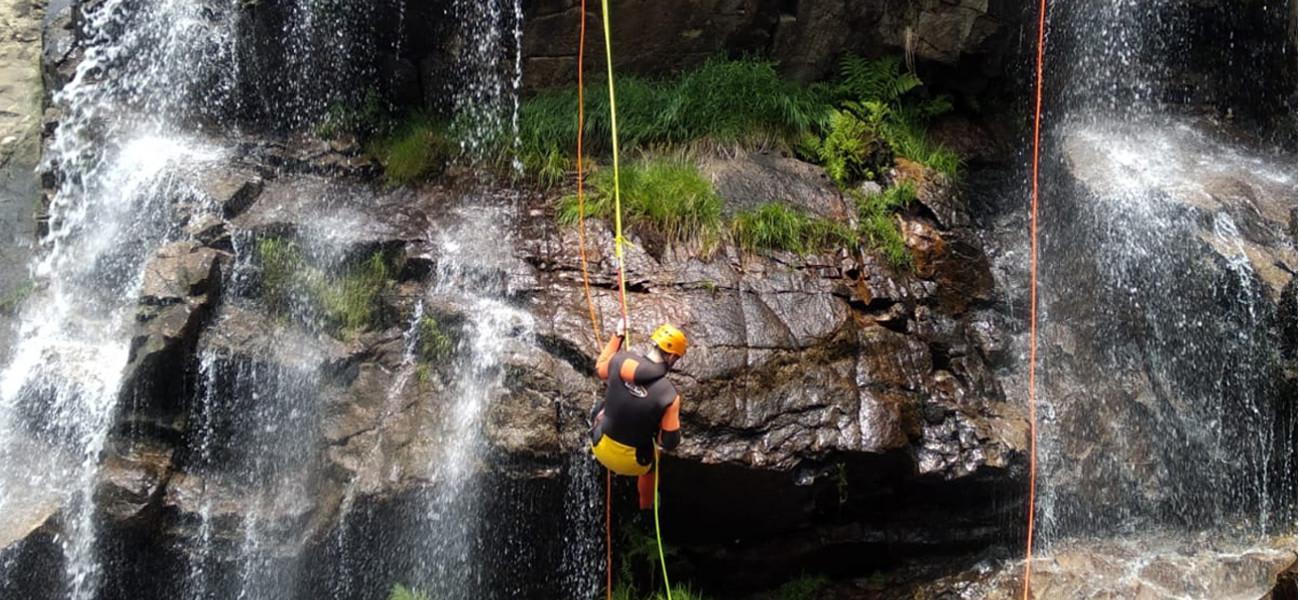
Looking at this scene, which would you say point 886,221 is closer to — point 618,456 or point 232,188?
point 618,456

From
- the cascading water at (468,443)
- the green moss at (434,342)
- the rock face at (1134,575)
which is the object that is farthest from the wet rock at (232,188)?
the rock face at (1134,575)

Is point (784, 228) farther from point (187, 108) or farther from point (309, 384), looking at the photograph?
point (187, 108)

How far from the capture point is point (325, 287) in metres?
7.32

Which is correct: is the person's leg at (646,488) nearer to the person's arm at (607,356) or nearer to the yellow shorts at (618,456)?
the yellow shorts at (618,456)

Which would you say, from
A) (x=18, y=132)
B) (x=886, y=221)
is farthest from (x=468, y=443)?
(x=18, y=132)

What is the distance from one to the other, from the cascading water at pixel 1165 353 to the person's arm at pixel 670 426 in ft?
9.49

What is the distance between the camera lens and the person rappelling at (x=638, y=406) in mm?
5598

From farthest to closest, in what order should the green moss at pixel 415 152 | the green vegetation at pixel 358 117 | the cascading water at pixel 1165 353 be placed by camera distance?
the green vegetation at pixel 358 117 < the green moss at pixel 415 152 < the cascading water at pixel 1165 353

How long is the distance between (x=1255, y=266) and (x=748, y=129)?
12.2ft

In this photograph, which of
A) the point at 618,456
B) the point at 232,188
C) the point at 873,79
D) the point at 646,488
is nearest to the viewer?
the point at 618,456

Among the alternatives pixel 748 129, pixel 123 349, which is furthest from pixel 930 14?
pixel 123 349

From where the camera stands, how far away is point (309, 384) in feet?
22.6

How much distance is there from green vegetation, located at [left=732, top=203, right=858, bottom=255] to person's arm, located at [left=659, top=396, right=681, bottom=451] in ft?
6.56

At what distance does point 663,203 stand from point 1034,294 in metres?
2.86
